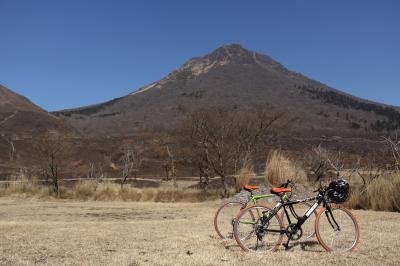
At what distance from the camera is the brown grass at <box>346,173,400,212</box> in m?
13.9

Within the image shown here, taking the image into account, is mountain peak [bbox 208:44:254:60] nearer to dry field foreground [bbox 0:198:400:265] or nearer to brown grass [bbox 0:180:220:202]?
brown grass [bbox 0:180:220:202]

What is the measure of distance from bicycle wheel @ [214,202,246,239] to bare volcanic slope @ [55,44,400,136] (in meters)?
87.7

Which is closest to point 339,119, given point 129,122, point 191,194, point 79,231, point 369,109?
point 369,109

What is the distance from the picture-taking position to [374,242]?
7871 mm

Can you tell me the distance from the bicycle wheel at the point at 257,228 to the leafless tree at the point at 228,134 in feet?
56.8

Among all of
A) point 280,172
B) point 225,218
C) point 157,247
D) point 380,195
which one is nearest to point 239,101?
point 280,172

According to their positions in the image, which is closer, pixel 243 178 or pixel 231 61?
pixel 243 178

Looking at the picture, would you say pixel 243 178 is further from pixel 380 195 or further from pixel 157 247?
pixel 157 247

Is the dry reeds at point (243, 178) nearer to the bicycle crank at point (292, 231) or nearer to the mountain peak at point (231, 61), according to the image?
the bicycle crank at point (292, 231)

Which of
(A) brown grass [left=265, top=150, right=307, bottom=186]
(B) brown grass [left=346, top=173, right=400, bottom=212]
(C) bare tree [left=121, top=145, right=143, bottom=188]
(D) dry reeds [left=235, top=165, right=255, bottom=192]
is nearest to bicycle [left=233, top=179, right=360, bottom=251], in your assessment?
(B) brown grass [left=346, top=173, right=400, bottom=212]

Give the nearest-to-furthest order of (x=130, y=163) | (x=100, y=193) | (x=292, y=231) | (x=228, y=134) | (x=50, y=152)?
(x=292, y=231), (x=100, y=193), (x=50, y=152), (x=228, y=134), (x=130, y=163)

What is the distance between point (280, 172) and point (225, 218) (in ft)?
30.9

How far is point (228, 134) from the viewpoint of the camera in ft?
90.8

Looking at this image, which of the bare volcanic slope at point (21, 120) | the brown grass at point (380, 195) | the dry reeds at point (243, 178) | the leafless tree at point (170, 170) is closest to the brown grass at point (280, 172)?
the dry reeds at point (243, 178)
